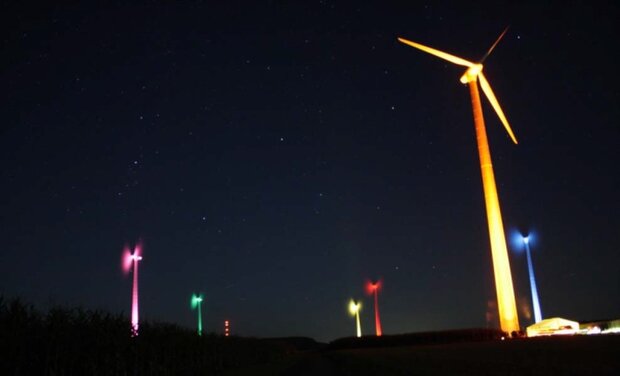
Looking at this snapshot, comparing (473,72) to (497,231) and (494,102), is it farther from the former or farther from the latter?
(497,231)

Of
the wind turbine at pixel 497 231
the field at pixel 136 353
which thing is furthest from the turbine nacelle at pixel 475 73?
the field at pixel 136 353

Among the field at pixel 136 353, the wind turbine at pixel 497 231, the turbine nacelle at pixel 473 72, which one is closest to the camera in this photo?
the field at pixel 136 353

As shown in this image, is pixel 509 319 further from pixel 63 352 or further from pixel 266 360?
pixel 63 352

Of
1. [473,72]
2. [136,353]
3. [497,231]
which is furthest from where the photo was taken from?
[473,72]

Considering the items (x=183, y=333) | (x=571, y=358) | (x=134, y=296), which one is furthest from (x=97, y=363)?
(x=134, y=296)

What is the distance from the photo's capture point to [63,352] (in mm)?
29203

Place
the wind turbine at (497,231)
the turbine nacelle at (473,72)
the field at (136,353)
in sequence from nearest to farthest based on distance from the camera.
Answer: the field at (136,353) < the wind turbine at (497,231) < the turbine nacelle at (473,72)

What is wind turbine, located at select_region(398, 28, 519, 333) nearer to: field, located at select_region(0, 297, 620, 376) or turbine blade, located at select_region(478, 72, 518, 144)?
turbine blade, located at select_region(478, 72, 518, 144)

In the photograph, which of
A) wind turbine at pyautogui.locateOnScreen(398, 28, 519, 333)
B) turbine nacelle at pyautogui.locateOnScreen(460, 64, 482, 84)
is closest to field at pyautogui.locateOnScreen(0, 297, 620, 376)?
wind turbine at pyautogui.locateOnScreen(398, 28, 519, 333)

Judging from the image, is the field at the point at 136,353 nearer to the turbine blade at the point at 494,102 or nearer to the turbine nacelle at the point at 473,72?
the turbine blade at the point at 494,102

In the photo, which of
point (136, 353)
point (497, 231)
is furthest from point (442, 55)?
point (136, 353)

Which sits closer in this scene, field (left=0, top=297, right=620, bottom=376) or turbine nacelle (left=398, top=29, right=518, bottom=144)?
field (left=0, top=297, right=620, bottom=376)

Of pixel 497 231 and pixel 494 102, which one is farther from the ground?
pixel 494 102

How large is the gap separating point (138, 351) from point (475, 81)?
6317 cm
